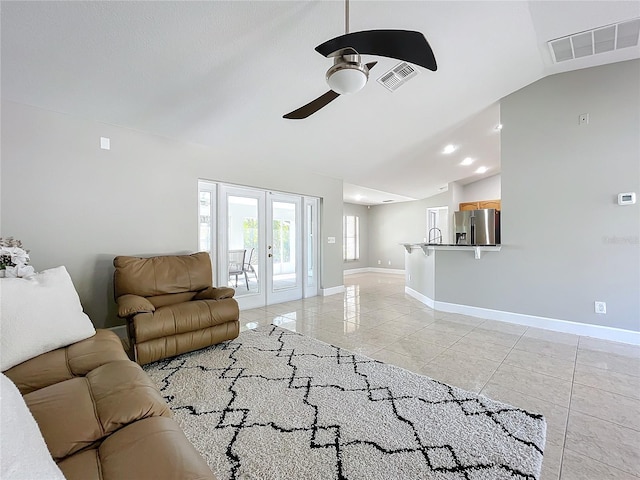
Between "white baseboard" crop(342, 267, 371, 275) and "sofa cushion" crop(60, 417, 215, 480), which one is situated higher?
"sofa cushion" crop(60, 417, 215, 480)

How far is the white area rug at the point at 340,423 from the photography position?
1426 mm

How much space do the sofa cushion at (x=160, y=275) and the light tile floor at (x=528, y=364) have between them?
0.94 meters

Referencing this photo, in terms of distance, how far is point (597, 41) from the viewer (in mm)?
2992

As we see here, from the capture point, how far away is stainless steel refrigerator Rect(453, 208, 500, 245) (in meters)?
4.93

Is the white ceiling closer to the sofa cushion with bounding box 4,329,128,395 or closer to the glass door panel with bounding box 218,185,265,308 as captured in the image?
the glass door panel with bounding box 218,185,265,308

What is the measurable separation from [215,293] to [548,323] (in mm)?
4145

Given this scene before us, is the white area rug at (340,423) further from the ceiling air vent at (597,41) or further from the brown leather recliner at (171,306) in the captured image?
the ceiling air vent at (597,41)

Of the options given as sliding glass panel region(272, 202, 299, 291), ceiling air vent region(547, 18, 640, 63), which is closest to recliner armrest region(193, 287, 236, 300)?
sliding glass panel region(272, 202, 299, 291)

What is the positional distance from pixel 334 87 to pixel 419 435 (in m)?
2.18

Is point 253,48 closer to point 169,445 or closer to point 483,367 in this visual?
point 169,445

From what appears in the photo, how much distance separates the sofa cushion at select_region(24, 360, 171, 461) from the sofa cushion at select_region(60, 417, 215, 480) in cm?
5

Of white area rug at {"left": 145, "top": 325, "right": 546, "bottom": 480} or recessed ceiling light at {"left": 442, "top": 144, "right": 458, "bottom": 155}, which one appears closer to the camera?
white area rug at {"left": 145, "top": 325, "right": 546, "bottom": 480}

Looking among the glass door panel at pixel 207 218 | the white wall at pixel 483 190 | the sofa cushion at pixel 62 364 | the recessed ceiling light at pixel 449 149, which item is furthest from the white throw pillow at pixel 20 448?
the white wall at pixel 483 190

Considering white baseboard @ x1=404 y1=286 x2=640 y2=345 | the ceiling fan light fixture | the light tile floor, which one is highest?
the ceiling fan light fixture
